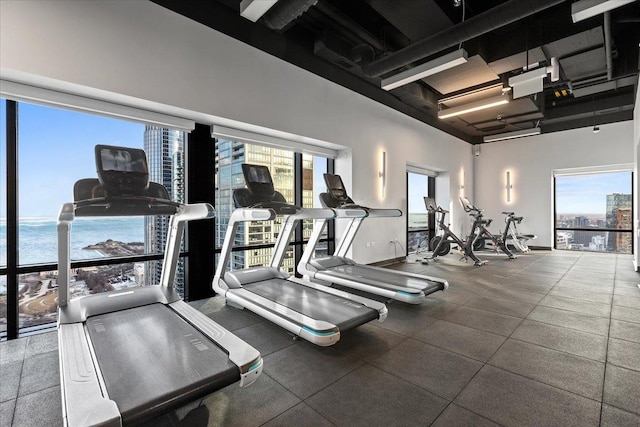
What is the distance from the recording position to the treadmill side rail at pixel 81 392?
55.9 inches

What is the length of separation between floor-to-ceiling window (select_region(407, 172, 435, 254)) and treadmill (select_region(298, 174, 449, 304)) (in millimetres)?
3427

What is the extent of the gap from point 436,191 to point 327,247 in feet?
16.0

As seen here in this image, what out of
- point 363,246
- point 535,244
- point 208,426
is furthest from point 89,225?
point 535,244

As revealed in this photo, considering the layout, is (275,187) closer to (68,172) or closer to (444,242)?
(68,172)

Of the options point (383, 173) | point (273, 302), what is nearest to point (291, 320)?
point (273, 302)

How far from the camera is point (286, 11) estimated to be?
330 centimetres

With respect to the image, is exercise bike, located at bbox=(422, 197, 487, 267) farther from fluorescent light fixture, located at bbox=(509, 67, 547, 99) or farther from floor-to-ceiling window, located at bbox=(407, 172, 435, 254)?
fluorescent light fixture, located at bbox=(509, 67, 547, 99)

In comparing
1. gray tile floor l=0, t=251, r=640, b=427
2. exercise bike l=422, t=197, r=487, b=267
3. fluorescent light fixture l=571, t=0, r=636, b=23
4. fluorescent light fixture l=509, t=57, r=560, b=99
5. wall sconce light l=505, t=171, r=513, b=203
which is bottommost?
gray tile floor l=0, t=251, r=640, b=427

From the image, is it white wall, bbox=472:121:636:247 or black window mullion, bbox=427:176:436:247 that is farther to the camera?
black window mullion, bbox=427:176:436:247

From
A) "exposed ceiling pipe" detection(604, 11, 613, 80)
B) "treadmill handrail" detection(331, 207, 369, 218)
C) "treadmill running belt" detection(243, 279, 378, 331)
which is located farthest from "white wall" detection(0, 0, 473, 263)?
"exposed ceiling pipe" detection(604, 11, 613, 80)

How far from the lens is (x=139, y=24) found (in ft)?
10.9

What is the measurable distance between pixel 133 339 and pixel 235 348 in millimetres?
855

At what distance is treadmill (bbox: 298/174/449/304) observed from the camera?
3.93 m

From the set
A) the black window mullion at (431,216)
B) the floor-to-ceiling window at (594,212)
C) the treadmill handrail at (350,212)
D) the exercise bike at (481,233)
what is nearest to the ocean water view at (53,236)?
the treadmill handrail at (350,212)
